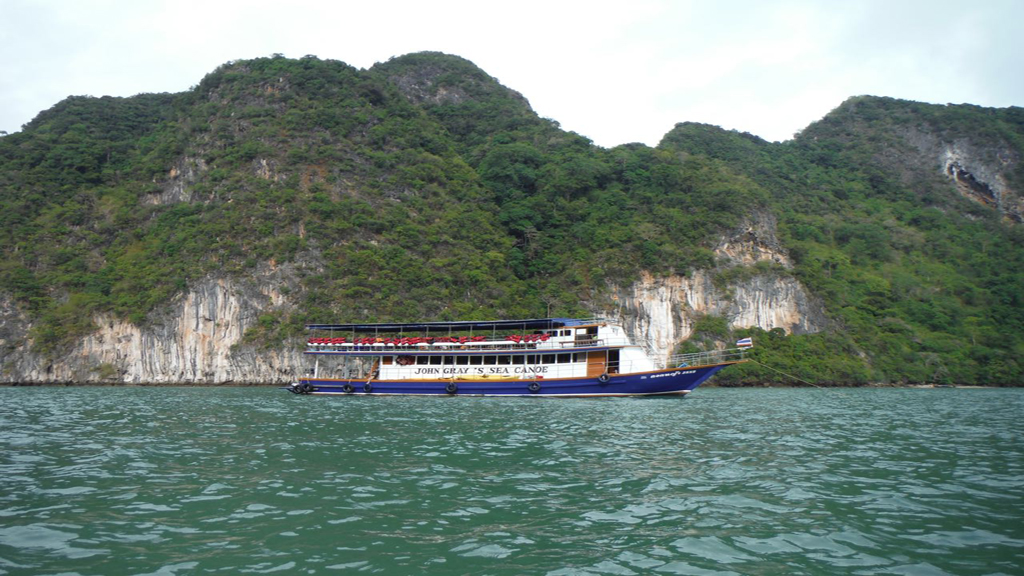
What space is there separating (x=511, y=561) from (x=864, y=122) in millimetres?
134921

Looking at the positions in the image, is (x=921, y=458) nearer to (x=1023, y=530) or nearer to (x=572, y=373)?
(x=1023, y=530)

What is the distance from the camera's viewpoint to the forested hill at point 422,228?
58250 mm

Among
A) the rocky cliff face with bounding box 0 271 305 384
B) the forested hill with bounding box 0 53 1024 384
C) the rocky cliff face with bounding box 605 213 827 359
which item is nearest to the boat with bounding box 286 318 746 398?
the forested hill with bounding box 0 53 1024 384

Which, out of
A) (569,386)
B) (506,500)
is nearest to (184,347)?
(569,386)

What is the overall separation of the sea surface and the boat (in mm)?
15273

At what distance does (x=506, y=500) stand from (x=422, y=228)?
5838cm

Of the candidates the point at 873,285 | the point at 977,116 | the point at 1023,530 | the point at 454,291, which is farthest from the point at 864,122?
the point at 1023,530

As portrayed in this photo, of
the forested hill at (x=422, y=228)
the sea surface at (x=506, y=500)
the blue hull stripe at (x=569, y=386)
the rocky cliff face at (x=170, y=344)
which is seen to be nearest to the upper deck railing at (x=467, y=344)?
the blue hull stripe at (x=569, y=386)

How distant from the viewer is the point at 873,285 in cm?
7006

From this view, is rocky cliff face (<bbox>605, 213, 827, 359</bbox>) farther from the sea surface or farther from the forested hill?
the sea surface

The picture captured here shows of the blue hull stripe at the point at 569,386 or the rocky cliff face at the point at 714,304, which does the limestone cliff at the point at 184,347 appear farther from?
the blue hull stripe at the point at 569,386

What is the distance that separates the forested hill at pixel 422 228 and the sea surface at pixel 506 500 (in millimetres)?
40512

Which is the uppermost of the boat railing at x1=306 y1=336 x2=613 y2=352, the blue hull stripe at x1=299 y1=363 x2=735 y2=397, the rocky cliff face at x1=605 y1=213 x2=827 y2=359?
the rocky cliff face at x1=605 y1=213 x2=827 y2=359

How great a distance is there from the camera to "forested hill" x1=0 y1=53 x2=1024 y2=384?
58.2 metres
